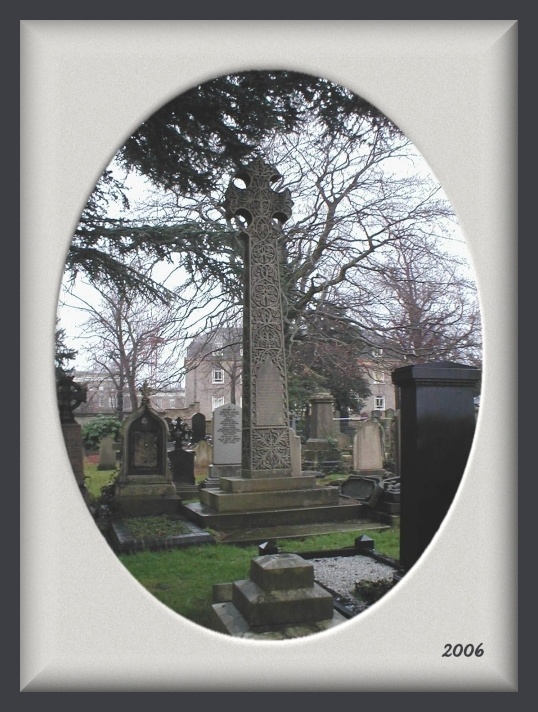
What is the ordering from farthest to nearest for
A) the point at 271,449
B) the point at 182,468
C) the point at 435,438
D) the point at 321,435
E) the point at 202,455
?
1. the point at 202,455
2. the point at 321,435
3. the point at 182,468
4. the point at 271,449
5. the point at 435,438

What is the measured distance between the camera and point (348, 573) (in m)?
5.29

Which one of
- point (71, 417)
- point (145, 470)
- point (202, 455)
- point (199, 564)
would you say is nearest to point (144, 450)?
point (145, 470)

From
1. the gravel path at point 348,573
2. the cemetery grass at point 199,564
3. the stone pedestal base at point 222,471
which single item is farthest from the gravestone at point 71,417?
the gravel path at point 348,573

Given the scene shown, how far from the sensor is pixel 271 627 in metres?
3.53

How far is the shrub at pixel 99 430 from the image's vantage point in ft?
43.4

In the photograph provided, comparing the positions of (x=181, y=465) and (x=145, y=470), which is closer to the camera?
(x=145, y=470)

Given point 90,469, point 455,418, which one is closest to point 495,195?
point 455,418

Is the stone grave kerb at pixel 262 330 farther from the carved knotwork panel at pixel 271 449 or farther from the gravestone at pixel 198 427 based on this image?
Result: the gravestone at pixel 198 427

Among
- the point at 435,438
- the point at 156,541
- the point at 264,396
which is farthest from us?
the point at 264,396

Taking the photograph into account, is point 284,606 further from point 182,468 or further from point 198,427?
point 198,427

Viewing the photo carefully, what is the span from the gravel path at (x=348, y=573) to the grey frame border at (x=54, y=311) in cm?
109

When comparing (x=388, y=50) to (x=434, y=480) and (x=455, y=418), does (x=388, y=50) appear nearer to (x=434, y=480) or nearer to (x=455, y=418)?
(x=455, y=418)

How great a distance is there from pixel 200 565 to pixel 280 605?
201cm

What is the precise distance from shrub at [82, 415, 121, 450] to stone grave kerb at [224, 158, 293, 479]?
678 cm
